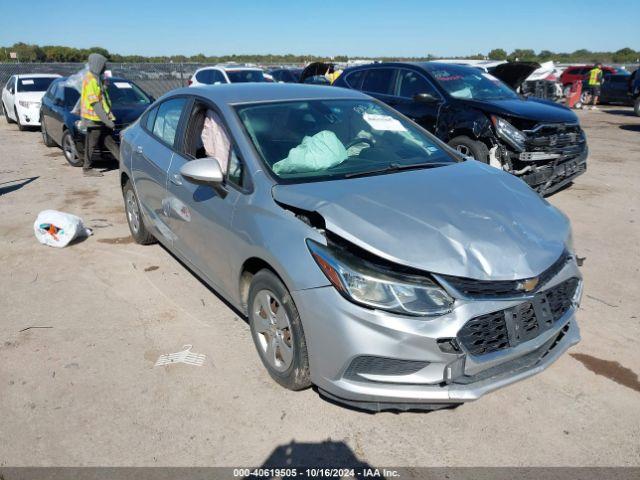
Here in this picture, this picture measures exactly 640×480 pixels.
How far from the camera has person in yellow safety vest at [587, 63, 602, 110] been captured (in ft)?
64.7

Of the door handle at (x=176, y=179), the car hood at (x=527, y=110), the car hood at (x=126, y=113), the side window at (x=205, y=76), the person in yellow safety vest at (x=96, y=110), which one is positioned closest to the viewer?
the door handle at (x=176, y=179)

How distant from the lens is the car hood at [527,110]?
6629mm

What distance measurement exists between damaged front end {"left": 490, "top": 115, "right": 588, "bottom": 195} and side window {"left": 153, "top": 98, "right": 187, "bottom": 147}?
404 cm

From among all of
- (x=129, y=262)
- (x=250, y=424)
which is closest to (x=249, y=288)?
(x=250, y=424)

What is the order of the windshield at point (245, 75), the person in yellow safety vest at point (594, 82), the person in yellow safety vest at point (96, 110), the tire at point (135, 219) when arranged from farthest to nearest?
1. the person in yellow safety vest at point (594, 82)
2. the windshield at point (245, 75)
3. the person in yellow safety vest at point (96, 110)
4. the tire at point (135, 219)

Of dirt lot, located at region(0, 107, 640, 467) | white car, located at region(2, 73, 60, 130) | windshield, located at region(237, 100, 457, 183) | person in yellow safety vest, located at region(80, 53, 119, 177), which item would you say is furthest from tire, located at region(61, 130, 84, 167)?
windshield, located at region(237, 100, 457, 183)

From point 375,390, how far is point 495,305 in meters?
0.71

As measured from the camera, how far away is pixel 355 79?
348 inches

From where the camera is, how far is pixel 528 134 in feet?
21.5

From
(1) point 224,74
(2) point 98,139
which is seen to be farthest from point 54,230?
(1) point 224,74

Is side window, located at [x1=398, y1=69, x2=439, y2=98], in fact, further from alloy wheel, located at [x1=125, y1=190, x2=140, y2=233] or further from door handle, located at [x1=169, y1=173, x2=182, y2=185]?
door handle, located at [x1=169, y1=173, x2=182, y2=185]

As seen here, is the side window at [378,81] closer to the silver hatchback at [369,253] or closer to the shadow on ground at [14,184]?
the silver hatchback at [369,253]

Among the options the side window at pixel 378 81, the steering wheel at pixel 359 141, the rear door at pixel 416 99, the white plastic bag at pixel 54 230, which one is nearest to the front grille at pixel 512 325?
the steering wheel at pixel 359 141

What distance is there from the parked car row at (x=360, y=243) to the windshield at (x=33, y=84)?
42.1ft
